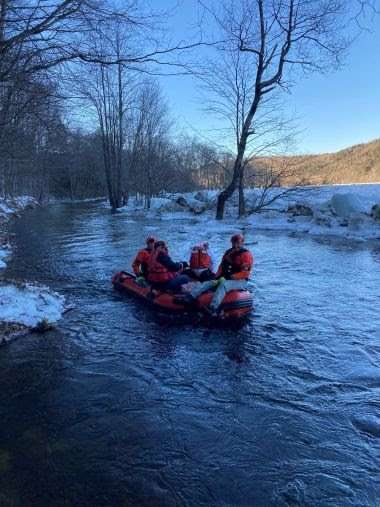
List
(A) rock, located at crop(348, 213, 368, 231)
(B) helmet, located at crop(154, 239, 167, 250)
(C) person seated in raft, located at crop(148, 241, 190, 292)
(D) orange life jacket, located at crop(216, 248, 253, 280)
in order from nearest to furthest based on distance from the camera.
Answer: (D) orange life jacket, located at crop(216, 248, 253, 280) → (C) person seated in raft, located at crop(148, 241, 190, 292) → (B) helmet, located at crop(154, 239, 167, 250) → (A) rock, located at crop(348, 213, 368, 231)

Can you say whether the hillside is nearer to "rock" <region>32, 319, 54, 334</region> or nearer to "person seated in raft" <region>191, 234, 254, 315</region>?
"person seated in raft" <region>191, 234, 254, 315</region>

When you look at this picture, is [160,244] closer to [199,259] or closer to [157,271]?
[157,271]

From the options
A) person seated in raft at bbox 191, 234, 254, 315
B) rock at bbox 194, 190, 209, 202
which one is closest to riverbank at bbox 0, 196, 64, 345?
person seated in raft at bbox 191, 234, 254, 315

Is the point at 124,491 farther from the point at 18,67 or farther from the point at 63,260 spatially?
the point at 63,260

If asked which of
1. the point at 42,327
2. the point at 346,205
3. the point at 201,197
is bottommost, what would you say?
the point at 42,327

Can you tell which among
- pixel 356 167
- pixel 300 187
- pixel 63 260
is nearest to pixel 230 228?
pixel 300 187

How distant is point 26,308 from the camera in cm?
760

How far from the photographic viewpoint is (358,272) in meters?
11.8

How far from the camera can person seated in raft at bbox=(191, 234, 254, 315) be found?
811 centimetres

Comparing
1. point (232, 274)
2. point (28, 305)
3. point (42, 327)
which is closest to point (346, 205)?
point (232, 274)

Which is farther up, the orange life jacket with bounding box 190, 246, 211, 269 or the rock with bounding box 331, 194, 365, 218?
the rock with bounding box 331, 194, 365, 218

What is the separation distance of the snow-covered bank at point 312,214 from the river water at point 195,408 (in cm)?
1121

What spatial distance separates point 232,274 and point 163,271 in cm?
138

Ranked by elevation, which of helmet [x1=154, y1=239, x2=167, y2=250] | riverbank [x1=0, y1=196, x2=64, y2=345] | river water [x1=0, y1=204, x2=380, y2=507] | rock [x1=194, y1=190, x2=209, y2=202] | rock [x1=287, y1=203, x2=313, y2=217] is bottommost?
river water [x1=0, y1=204, x2=380, y2=507]
